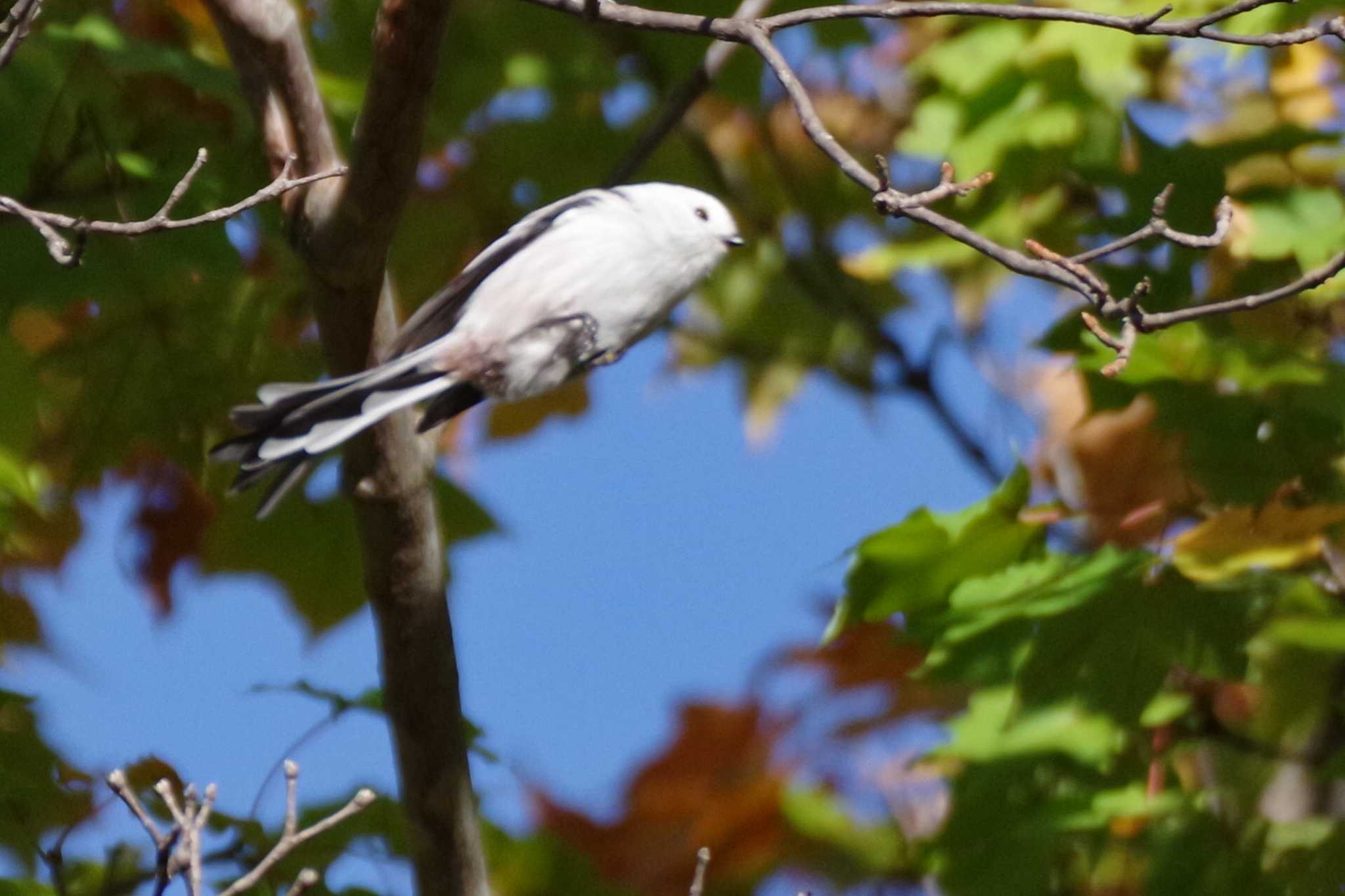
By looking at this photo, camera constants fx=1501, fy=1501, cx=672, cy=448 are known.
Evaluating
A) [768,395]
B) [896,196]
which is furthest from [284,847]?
[768,395]

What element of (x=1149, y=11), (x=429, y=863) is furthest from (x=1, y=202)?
(x=1149, y=11)

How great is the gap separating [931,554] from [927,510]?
0.08m

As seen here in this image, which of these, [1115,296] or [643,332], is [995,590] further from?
[643,332]

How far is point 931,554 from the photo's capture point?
6.28ft

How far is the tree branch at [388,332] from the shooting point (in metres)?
1.41

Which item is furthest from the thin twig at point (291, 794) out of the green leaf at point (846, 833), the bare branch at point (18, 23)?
the green leaf at point (846, 833)

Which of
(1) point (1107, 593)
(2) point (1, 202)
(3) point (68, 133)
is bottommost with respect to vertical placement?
(1) point (1107, 593)

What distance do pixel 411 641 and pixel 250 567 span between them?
693 millimetres

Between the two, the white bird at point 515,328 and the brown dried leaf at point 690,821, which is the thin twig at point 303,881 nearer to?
the white bird at point 515,328

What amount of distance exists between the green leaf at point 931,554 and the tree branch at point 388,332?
496 millimetres

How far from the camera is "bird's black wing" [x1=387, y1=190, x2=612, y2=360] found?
1.56 metres

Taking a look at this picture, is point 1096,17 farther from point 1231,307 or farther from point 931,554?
point 931,554

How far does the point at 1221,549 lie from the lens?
1835mm

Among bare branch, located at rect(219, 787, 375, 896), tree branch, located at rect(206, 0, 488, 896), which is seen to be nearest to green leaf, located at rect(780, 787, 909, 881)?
tree branch, located at rect(206, 0, 488, 896)
